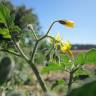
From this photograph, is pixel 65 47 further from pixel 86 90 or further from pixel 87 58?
pixel 86 90

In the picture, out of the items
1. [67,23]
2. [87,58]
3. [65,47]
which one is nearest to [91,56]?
[87,58]

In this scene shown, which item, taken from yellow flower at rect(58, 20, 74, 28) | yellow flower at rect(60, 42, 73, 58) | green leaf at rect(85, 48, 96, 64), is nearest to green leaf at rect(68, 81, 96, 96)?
green leaf at rect(85, 48, 96, 64)

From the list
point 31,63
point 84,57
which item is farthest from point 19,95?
point 31,63

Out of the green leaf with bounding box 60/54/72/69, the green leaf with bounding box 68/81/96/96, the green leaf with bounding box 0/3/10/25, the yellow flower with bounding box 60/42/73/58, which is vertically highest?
the green leaf with bounding box 0/3/10/25

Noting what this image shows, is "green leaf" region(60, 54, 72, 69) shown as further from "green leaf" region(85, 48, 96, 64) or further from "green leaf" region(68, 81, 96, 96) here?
"green leaf" region(68, 81, 96, 96)

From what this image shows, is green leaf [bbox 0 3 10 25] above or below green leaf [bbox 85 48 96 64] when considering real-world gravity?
above

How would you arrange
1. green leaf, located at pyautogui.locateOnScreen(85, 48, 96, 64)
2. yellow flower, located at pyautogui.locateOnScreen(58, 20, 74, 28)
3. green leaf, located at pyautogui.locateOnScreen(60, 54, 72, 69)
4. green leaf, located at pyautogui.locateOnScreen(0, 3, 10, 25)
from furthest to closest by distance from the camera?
yellow flower, located at pyautogui.locateOnScreen(58, 20, 74, 28)
green leaf, located at pyautogui.locateOnScreen(0, 3, 10, 25)
green leaf, located at pyautogui.locateOnScreen(60, 54, 72, 69)
green leaf, located at pyautogui.locateOnScreen(85, 48, 96, 64)

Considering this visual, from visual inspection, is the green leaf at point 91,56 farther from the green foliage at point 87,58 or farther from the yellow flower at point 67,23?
the yellow flower at point 67,23

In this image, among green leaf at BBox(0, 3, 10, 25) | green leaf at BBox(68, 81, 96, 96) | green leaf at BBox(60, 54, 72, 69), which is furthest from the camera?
green leaf at BBox(0, 3, 10, 25)

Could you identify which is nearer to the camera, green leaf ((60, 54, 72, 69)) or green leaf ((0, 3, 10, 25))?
green leaf ((60, 54, 72, 69))
